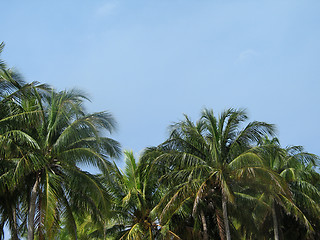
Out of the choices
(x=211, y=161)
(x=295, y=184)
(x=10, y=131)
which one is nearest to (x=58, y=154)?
(x=10, y=131)

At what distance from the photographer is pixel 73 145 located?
62.4ft

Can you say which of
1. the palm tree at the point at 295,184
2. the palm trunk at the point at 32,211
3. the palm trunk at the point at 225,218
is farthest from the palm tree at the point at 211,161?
the palm trunk at the point at 32,211

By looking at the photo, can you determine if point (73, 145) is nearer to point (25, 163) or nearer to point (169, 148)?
point (25, 163)

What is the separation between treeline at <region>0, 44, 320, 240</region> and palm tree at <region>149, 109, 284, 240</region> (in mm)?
45

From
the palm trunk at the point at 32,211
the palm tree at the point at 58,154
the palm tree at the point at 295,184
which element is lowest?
the palm trunk at the point at 32,211

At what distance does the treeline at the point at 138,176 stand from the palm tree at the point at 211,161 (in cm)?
5

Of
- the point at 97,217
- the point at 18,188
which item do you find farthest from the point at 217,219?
the point at 18,188

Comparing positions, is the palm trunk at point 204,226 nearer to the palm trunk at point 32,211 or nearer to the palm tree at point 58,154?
the palm tree at point 58,154

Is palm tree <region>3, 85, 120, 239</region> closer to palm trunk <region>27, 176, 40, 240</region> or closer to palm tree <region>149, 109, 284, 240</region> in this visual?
palm trunk <region>27, 176, 40, 240</region>

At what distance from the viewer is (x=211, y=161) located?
21.5 meters

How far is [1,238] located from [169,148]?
807 cm

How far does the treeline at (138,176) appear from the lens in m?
18.0

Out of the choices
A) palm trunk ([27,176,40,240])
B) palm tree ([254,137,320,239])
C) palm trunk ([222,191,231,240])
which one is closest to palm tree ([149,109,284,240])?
palm trunk ([222,191,231,240])

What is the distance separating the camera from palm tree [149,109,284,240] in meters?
20.1
